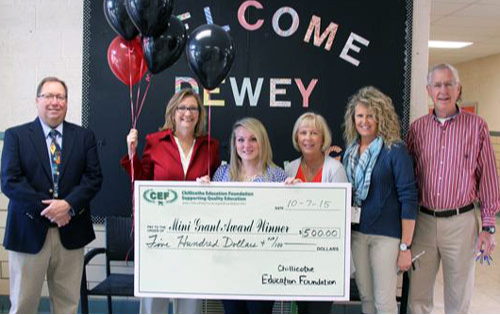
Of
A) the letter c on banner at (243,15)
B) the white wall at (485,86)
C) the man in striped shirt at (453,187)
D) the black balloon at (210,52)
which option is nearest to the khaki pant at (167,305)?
the black balloon at (210,52)

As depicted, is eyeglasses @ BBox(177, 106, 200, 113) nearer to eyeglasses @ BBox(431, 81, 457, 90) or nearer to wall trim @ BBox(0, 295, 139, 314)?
eyeglasses @ BBox(431, 81, 457, 90)

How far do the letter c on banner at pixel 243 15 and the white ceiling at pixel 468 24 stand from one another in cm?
287

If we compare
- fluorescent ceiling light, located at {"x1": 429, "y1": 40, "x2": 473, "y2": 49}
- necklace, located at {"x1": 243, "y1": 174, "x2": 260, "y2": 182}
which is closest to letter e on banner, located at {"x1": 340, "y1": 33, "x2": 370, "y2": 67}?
necklace, located at {"x1": 243, "y1": 174, "x2": 260, "y2": 182}

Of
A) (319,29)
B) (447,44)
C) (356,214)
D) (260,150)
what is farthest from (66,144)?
(447,44)

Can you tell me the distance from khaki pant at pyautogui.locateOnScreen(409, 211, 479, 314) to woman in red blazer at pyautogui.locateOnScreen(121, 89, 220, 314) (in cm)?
125

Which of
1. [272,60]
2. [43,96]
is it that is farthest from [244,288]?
[272,60]

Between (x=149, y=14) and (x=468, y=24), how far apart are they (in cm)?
553

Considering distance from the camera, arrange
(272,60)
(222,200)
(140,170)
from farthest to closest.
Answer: (272,60) < (140,170) < (222,200)

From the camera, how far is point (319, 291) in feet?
7.55

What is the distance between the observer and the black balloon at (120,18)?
7.88ft

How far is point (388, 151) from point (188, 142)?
1113 mm

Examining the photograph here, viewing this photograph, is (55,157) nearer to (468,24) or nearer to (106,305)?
(106,305)

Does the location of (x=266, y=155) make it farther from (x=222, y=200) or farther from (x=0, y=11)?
(x=0, y=11)

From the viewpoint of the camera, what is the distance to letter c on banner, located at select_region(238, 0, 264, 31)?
3289mm
